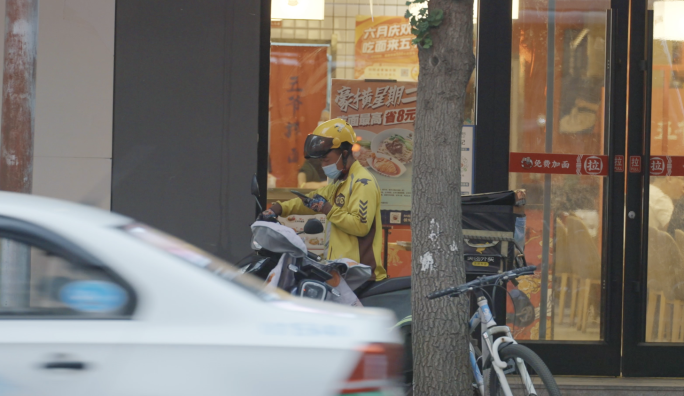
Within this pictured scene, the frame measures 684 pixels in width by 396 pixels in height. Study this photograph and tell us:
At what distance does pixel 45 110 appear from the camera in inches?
253

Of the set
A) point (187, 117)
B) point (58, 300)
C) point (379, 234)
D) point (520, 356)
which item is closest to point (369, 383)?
point (58, 300)

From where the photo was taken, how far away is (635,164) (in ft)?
21.4

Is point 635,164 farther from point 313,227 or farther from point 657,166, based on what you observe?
point 313,227

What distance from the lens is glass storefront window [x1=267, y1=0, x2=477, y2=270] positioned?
682cm

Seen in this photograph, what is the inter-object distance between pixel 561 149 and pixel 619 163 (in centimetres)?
53

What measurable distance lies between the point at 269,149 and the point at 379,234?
2.15 metres

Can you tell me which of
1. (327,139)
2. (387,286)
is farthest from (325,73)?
(387,286)

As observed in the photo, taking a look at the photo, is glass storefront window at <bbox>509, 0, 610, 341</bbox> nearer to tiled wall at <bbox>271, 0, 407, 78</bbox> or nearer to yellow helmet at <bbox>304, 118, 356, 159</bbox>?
tiled wall at <bbox>271, 0, 407, 78</bbox>

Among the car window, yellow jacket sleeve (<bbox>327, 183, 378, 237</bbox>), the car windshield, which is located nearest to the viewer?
the car window

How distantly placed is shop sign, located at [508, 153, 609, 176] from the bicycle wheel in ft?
9.24

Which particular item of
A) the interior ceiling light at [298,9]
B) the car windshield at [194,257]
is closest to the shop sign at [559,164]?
the interior ceiling light at [298,9]

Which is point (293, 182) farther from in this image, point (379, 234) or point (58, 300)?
point (58, 300)

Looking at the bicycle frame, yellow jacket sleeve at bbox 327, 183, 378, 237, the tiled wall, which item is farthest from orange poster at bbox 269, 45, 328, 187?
the bicycle frame

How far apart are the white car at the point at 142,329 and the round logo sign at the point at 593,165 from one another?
15.5 ft
